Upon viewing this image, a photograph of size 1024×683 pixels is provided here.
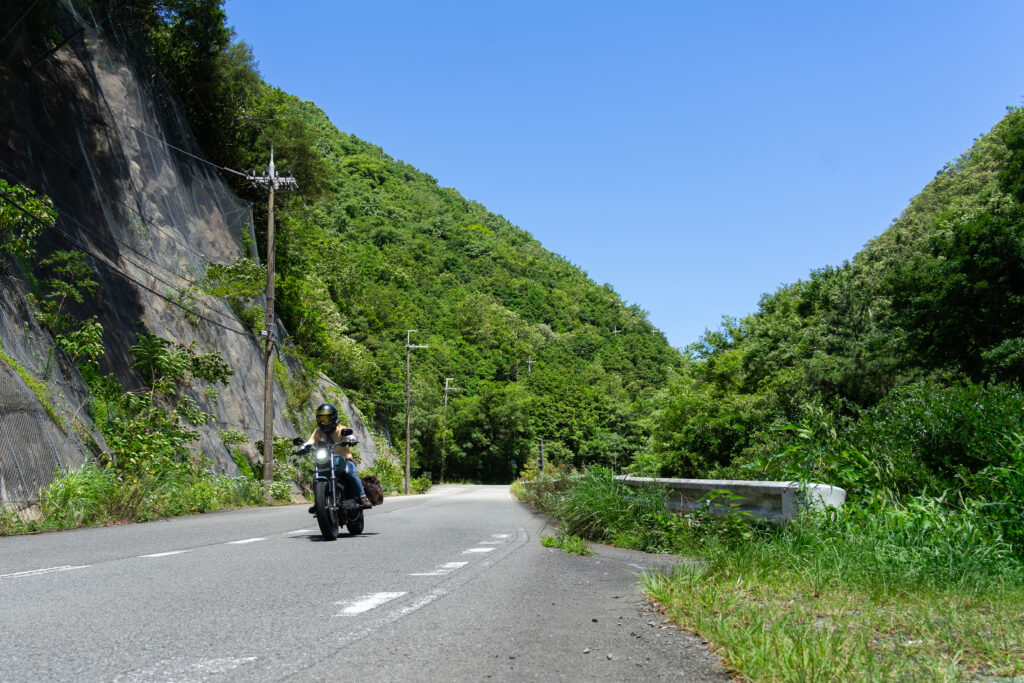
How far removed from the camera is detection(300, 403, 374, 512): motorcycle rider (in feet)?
33.7

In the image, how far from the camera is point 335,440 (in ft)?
34.6

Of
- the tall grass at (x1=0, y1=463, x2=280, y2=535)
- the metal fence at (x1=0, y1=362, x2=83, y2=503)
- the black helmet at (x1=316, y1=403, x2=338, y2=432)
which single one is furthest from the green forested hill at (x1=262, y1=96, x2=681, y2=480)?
the black helmet at (x1=316, y1=403, x2=338, y2=432)

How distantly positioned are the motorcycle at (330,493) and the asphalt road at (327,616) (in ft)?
3.43

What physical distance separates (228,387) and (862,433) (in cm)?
2359

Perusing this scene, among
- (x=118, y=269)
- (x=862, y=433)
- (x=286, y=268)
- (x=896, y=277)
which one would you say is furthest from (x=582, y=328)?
(x=862, y=433)

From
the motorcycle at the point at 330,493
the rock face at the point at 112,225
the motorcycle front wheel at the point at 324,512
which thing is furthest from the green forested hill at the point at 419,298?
the motorcycle front wheel at the point at 324,512

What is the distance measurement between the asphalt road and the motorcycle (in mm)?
1047

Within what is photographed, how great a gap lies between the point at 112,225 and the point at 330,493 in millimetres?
16305

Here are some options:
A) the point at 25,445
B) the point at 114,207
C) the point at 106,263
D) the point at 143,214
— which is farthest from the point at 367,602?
the point at 143,214

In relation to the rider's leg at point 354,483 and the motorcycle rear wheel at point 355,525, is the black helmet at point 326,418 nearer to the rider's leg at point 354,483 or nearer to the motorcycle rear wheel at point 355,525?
the rider's leg at point 354,483

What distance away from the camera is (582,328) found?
11769cm

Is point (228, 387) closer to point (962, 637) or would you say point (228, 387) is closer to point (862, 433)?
point (862, 433)

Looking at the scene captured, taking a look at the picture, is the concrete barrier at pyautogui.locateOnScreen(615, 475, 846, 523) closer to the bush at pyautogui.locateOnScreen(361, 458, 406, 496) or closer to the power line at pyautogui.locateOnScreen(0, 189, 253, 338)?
the power line at pyautogui.locateOnScreen(0, 189, 253, 338)

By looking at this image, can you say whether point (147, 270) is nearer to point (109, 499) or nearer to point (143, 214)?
point (143, 214)
